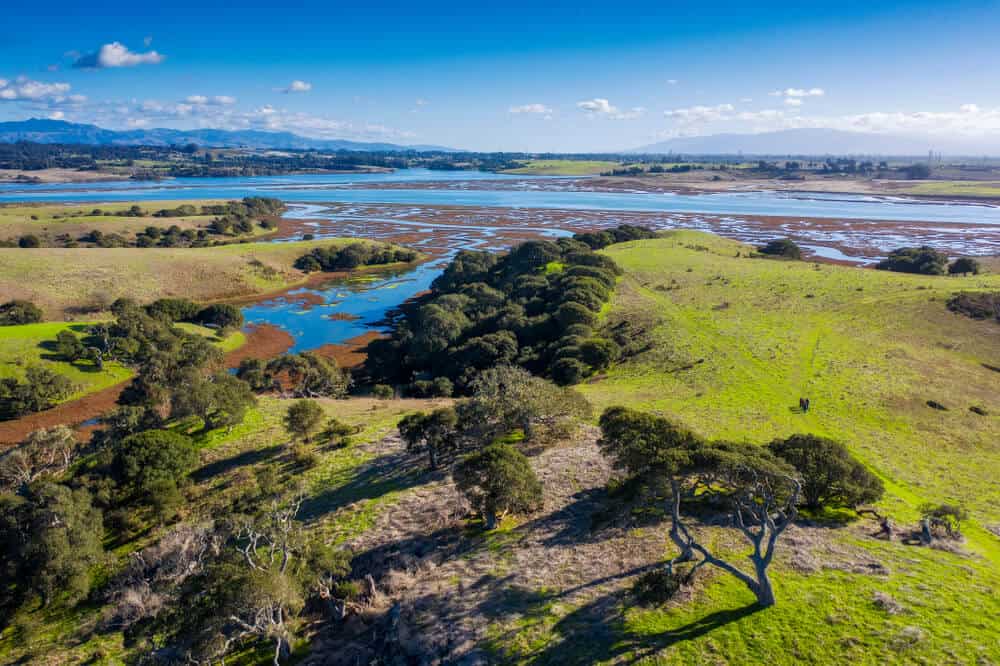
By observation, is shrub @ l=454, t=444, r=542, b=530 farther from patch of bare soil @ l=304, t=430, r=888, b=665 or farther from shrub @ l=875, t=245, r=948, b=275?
shrub @ l=875, t=245, r=948, b=275

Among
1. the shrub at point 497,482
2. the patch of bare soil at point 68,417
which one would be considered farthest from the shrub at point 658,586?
the patch of bare soil at point 68,417

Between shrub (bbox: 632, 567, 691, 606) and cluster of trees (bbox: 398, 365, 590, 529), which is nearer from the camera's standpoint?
shrub (bbox: 632, 567, 691, 606)

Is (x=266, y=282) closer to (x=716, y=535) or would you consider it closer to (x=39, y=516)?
(x=39, y=516)

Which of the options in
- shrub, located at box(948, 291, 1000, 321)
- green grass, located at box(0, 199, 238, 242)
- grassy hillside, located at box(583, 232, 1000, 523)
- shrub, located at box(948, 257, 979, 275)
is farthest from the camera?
green grass, located at box(0, 199, 238, 242)

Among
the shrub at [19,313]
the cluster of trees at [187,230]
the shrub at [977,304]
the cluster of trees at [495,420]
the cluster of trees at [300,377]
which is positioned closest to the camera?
the cluster of trees at [495,420]

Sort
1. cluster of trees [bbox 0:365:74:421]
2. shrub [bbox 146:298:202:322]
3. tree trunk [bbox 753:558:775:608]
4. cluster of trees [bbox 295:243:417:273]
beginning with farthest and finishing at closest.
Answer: cluster of trees [bbox 295:243:417:273], shrub [bbox 146:298:202:322], cluster of trees [bbox 0:365:74:421], tree trunk [bbox 753:558:775:608]

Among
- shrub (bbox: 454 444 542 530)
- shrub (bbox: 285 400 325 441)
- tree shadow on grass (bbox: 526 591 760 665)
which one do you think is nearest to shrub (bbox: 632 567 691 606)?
tree shadow on grass (bbox: 526 591 760 665)

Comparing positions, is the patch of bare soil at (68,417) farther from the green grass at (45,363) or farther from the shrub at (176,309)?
the shrub at (176,309)

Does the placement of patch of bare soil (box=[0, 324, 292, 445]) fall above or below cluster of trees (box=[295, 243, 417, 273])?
below
